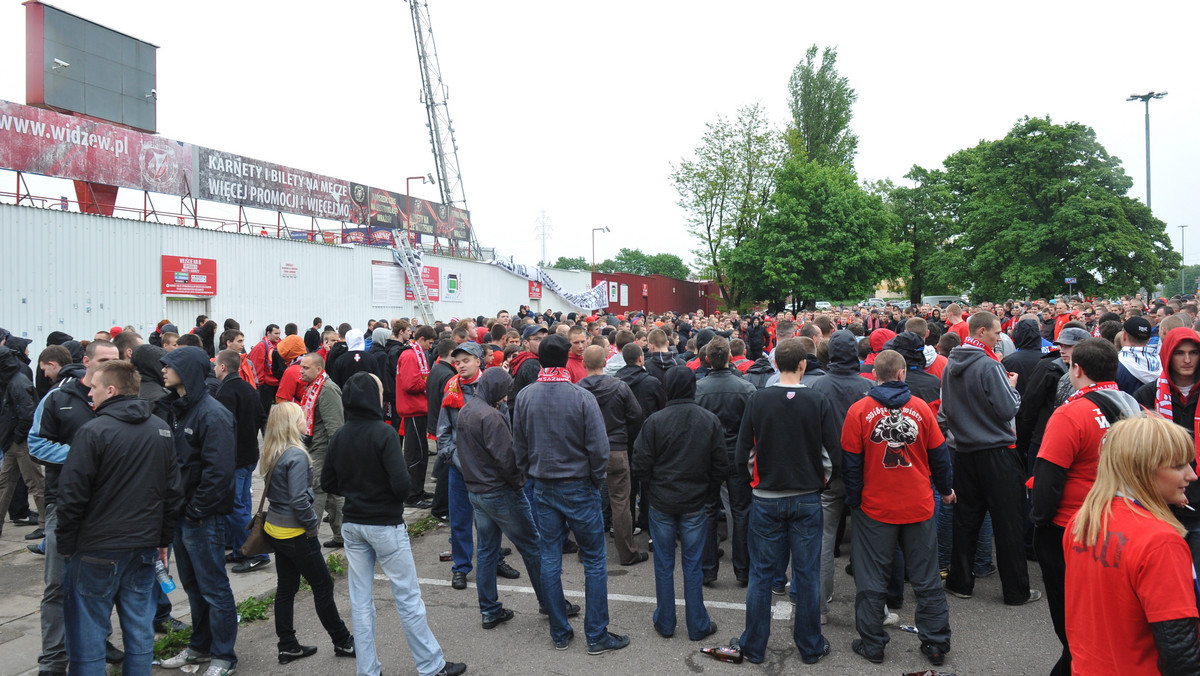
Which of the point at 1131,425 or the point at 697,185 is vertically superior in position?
the point at 697,185

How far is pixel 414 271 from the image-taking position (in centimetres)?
2423

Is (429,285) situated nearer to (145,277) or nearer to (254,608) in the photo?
(145,277)

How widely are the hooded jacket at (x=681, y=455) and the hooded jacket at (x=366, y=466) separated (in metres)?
1.65

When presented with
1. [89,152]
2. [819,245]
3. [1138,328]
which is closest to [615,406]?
[1138,328]

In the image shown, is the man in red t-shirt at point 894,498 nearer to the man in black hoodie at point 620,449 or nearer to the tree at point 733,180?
the man in black hoodie at point 620,449

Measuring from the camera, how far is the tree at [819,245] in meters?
37.3

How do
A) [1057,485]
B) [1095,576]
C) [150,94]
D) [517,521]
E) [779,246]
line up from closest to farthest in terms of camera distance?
1. [1095,576]
2. [1057,485]
3. [517,521]
4. [150,94]
5. [779,246]

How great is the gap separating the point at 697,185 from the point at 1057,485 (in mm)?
42472

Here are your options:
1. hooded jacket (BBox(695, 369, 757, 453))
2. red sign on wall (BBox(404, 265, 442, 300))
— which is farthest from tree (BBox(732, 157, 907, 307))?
hooded jacket (BBox(695, 369, 757, 453))

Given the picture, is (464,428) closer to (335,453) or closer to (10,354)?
(335,453)

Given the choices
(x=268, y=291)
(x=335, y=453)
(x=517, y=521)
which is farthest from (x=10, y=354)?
(x=268, y=291)

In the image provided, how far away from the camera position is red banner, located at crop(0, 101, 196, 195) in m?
14.9

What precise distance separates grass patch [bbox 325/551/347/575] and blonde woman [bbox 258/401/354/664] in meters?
1.56

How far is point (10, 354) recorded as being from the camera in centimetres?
619
